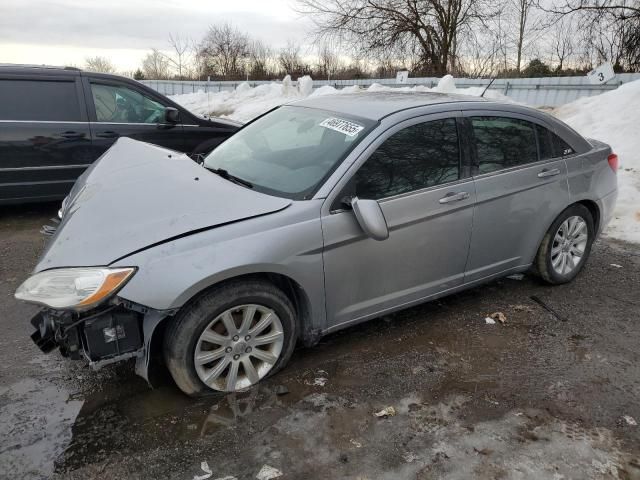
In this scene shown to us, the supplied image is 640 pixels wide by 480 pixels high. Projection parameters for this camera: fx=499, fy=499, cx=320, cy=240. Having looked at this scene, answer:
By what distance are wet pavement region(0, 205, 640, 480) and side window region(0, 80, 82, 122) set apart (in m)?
2.60

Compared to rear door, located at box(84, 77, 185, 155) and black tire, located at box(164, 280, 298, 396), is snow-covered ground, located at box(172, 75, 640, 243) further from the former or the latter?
rear door, located at box(84, 77, 185, 155)

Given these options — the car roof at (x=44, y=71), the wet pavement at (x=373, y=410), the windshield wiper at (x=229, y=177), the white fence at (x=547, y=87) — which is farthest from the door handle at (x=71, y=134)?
the white fence at (x=547, y=87)

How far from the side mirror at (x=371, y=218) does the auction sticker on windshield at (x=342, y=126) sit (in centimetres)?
57

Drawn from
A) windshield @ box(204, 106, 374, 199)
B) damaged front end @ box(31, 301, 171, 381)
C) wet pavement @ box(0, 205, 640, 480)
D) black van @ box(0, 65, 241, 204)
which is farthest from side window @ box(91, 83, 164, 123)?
damaged front end @ box(31, 301, 171, 381)

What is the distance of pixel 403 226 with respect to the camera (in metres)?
3.14

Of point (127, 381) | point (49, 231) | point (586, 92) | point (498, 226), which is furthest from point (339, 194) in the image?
point (586, 92)

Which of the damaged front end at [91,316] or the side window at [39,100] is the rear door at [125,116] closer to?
the side window at [39,100]

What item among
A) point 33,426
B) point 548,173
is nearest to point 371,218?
point 548,173

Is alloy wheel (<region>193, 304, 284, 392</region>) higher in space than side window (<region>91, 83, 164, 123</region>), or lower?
lower

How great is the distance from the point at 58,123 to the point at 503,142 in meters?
4.71

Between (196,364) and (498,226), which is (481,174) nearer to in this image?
(498,226)

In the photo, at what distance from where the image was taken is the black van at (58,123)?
541 centimetres

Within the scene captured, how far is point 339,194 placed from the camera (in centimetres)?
292

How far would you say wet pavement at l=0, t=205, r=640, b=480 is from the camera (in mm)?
2396
